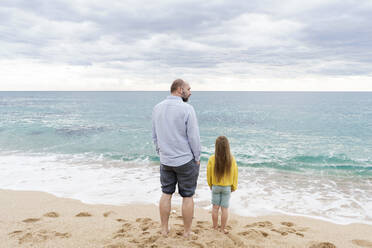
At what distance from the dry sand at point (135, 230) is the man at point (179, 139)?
0.80m

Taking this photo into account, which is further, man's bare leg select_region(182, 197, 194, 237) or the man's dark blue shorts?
man's bare leg select_region(182, 197, 194, 237)

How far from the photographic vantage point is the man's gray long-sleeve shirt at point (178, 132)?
138 inches

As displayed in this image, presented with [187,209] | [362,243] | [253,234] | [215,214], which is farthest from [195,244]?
[362,243]

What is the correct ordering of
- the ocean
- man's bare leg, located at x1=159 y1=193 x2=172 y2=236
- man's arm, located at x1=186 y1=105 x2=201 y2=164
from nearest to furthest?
man's arm, located at x1=186 y1=105 x2=201 y2=164
man's bare leg, located at x1=159 y1=193 x2=172 y2=236
the ocean

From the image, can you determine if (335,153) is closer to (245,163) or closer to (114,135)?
(245,163)

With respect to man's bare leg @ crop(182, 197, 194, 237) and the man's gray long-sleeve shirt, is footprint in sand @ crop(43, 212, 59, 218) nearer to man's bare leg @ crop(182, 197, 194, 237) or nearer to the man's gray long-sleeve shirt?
man's bare leg @ crop(182, 197, 194, 237)

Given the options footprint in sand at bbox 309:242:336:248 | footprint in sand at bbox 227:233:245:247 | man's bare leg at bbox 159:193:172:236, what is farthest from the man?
footprint in sand at bbox 309:242:336:248

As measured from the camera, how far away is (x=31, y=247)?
150 inches

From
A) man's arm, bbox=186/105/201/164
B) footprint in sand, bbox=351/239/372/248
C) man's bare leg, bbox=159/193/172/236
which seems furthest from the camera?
footprint in sand, bbox=351/239/372/248

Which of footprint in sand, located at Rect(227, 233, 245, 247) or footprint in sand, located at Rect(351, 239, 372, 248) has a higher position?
footprint in sand, located at Rect(227, 233, 245, 247)

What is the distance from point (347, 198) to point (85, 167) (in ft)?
29.8

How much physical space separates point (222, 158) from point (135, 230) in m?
1.86

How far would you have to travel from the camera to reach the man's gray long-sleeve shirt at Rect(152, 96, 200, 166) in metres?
3.51

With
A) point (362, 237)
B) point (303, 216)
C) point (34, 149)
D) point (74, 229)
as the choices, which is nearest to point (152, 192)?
point (74, 229)
